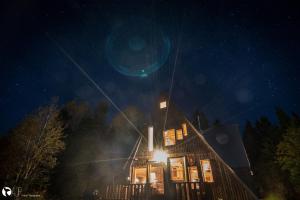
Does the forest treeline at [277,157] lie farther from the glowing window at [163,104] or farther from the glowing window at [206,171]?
the glowing window at [163,104]

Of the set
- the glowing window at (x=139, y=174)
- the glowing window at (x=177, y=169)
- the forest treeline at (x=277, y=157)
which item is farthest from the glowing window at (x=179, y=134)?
the forest treeline at (x=277, y=157)

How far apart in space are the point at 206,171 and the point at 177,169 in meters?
2.08

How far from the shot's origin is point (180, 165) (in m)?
10.4

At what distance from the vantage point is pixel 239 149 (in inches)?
476

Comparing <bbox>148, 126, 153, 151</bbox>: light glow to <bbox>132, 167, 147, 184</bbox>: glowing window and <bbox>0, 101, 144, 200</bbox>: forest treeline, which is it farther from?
<bbox>0, 101, 144, 200</bbox>: forest treeline

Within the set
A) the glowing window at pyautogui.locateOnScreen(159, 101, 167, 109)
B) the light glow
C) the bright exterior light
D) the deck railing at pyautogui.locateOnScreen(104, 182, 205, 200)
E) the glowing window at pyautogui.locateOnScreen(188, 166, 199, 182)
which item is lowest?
the deck railing at pyautogui.locateOnScreen(104, 182, 205, 200)

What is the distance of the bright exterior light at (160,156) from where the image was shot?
33.5ft

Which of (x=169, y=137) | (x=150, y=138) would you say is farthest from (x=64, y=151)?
(x=169, y=137)

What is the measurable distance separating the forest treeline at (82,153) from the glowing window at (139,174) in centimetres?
131

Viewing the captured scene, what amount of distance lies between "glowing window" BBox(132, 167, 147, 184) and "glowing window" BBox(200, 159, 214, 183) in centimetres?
428

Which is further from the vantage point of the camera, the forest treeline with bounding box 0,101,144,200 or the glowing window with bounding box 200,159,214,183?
the forest treeline with bounding box 0,101,144,200

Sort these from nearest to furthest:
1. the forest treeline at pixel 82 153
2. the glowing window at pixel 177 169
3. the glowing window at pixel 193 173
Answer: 1. the glowing window at pixel 193 173
2. the glowing window at pixel 177 169
3. the forest treeline at pixel 82 153

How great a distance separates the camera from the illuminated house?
24.0ft

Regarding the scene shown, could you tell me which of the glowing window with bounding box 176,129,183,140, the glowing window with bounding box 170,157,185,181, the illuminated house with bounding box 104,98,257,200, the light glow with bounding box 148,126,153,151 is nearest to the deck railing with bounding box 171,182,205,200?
the illuminated house with bounding box 104,98,257,200
